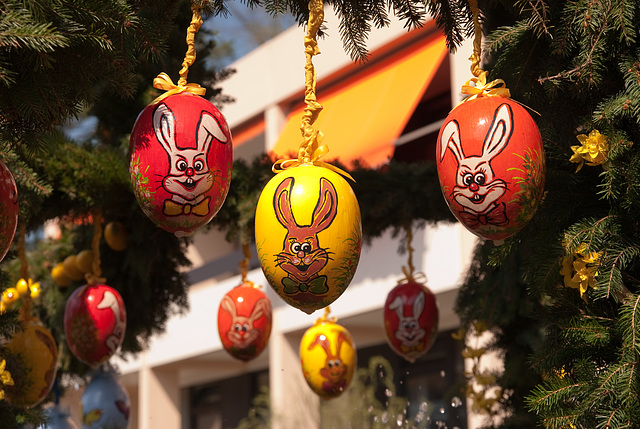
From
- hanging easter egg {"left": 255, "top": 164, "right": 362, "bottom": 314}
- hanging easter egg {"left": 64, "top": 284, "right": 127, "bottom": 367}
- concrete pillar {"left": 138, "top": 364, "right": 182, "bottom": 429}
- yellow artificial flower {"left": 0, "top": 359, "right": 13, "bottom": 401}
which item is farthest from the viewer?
concrete pillar {"left": 138, "top": 364, "right": 182, "bottom": 429}

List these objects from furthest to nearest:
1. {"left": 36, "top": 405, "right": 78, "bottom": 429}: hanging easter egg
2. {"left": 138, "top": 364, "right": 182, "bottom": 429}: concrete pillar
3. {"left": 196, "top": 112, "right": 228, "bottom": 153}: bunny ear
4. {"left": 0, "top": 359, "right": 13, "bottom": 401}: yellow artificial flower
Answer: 1. {"left": 138, "top": 364, "right": 182, "bottom": 429}: concrete pillar
2. {"left": 36, "top": 405, "right": 78, "bottom": 429}: hanging easter egg
3. {"left": 0, "top": 359, "right": 13, "bottom": 401}: yellow artificial flower
4. {"left": 196, "top": 112, "right": 228, "bottom": 153}: bunny ear

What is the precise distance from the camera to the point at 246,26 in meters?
14.6

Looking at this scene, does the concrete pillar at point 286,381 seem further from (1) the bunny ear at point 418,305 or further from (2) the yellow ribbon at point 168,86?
(2) the yellow ribbon at point 168,86

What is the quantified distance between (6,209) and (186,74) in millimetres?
538

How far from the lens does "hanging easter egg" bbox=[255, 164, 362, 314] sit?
2023 mm

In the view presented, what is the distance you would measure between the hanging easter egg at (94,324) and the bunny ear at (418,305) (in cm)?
125

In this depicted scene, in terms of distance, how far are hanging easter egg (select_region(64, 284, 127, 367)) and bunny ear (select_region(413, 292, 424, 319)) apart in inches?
49.3

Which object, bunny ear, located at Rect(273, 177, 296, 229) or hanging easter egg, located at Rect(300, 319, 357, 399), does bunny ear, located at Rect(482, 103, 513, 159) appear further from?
hanging easter egg, located at Rect(300, 319, 357, 399)

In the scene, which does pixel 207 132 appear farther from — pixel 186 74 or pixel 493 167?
pixel 493 167

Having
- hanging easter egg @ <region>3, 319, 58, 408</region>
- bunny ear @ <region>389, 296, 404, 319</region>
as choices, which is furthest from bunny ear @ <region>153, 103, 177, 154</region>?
bunny ear @ <region>389, 296, 404, 319</region>

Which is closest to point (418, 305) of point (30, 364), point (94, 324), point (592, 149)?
point (94, 324)

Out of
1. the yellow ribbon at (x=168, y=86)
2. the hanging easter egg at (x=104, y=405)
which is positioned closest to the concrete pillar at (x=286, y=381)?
the hanging easter egg at (x=104, y=405)

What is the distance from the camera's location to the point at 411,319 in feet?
12.8

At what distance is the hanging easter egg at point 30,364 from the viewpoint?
342cm
